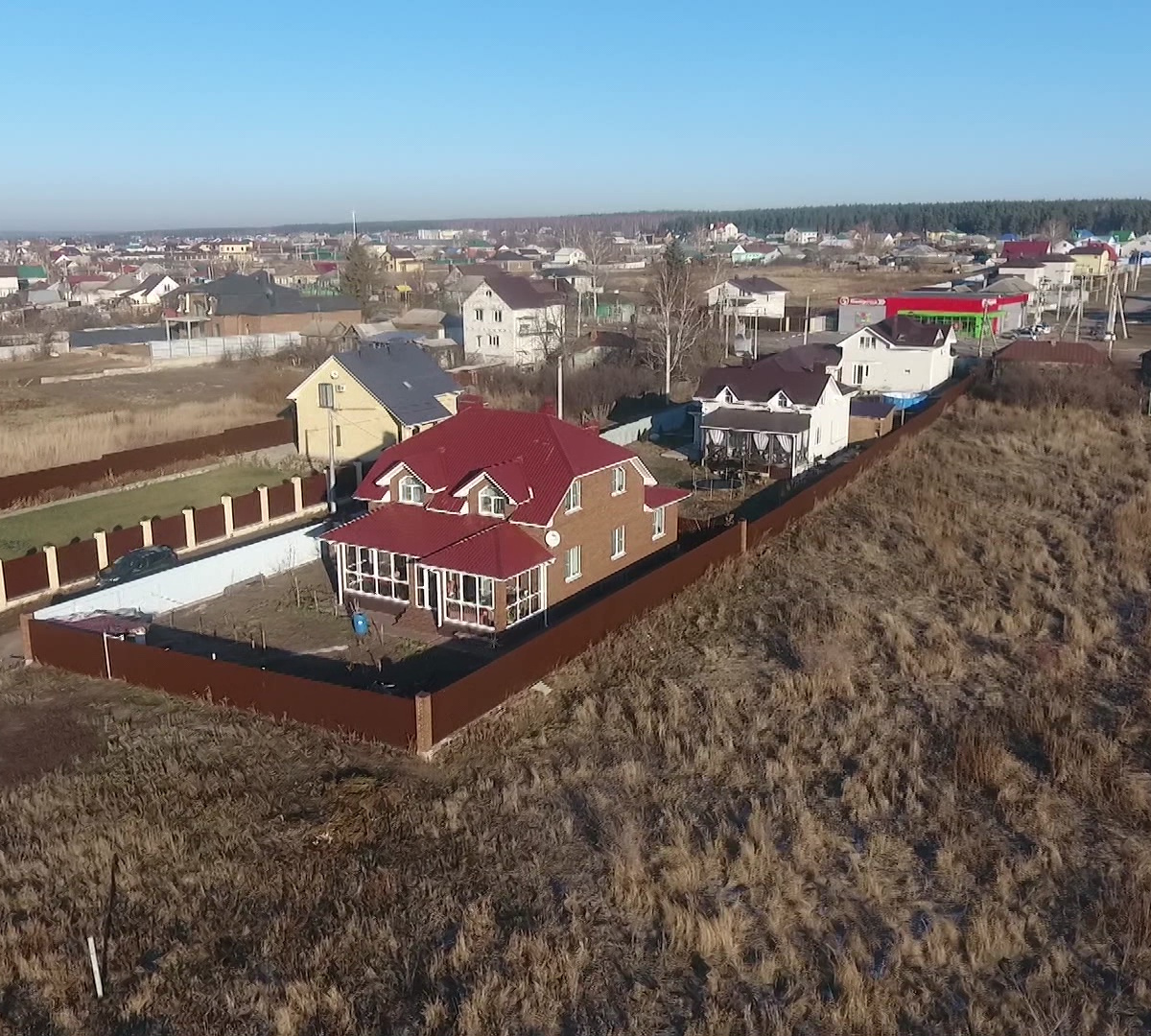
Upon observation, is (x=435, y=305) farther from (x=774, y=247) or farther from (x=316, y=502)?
(x=774, y=247)

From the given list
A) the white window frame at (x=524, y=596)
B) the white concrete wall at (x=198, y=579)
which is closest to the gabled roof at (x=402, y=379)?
the white concrete wall at (x=198, y=579)

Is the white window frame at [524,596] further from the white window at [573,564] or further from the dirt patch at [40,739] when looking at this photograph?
the dirt patch at [40,739]

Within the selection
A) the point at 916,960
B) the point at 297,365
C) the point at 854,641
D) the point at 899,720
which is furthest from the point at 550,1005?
the point at 297,365

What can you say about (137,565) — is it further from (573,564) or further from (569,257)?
(569,257)

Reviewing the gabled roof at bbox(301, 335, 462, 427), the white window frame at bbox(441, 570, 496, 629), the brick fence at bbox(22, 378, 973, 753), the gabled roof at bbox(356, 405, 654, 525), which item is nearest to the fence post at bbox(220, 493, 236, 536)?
the gabled roof at bbox(356, 405, 654, 525)

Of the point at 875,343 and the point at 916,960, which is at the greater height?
the point at 875,343
